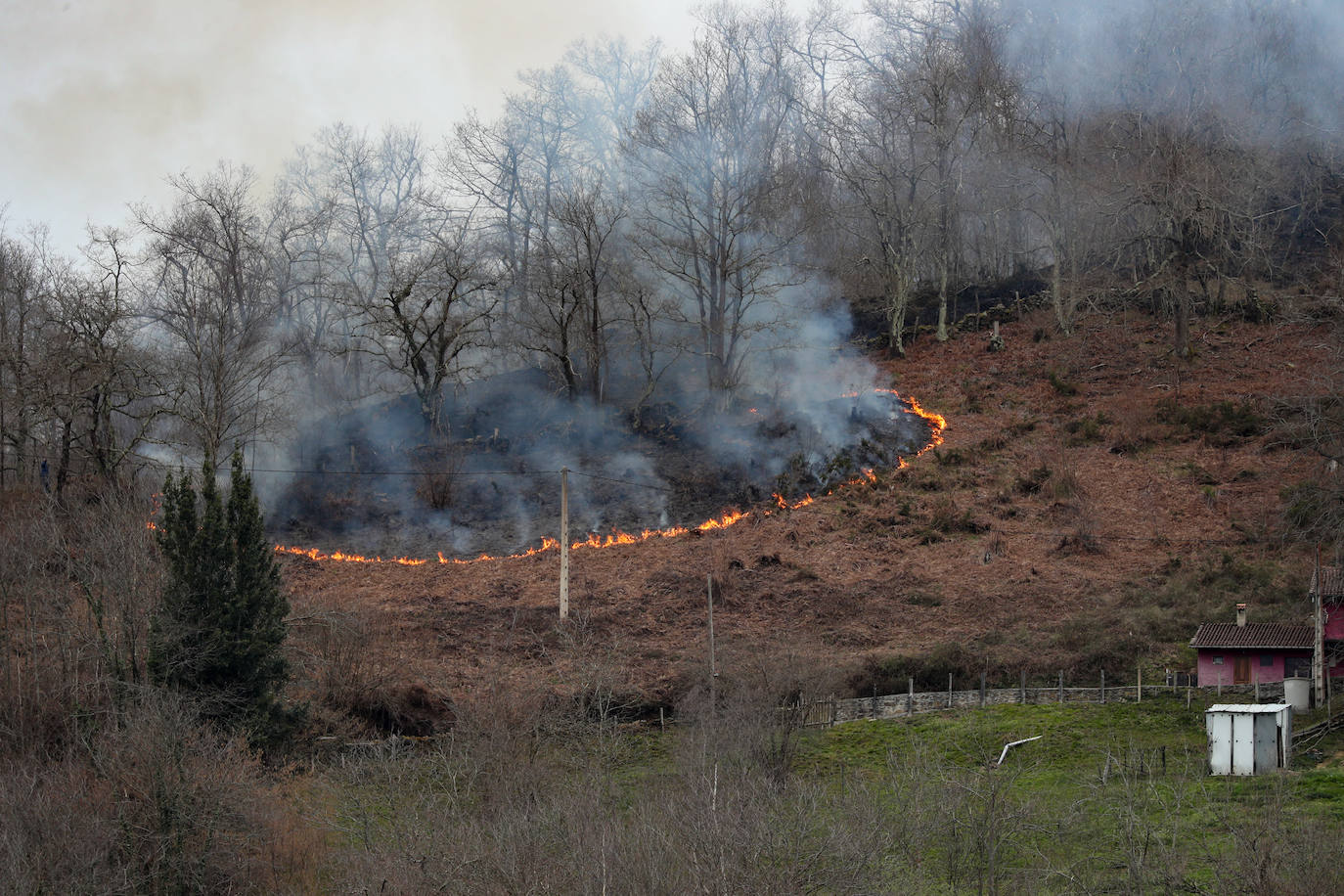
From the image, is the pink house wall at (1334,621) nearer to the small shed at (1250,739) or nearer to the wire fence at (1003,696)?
the wire fence at (1003,696)

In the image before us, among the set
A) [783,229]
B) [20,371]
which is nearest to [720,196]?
[783,229]

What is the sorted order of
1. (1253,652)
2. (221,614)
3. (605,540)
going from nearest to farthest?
(221,614)
(1253,652)
(605,540)

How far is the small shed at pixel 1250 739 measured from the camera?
23484mm

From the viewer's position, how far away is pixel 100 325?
129ft

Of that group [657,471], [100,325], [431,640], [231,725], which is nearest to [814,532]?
[657,471]

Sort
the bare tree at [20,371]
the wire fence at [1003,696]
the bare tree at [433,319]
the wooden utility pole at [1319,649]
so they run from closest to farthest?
the wooden utility pole at [1319,649] < the wire fence at [1003,696] < the bare tree at [20,371] < the bare tree at [433,319]

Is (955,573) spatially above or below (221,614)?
above

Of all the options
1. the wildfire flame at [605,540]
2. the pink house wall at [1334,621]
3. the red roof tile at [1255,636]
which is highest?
the wildfire flame at [605,540]

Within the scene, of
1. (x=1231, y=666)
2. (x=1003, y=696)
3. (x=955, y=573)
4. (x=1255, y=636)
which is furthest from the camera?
(x=955, y=573)

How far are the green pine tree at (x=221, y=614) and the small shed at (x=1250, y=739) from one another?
778 inches

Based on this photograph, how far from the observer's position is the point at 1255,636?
28672mm

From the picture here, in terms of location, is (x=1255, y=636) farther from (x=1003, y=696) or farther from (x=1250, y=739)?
(x=1003, y=696)

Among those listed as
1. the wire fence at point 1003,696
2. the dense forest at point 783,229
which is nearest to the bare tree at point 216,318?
the dense forest at point 783,229

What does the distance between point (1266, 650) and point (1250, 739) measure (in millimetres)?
5449
